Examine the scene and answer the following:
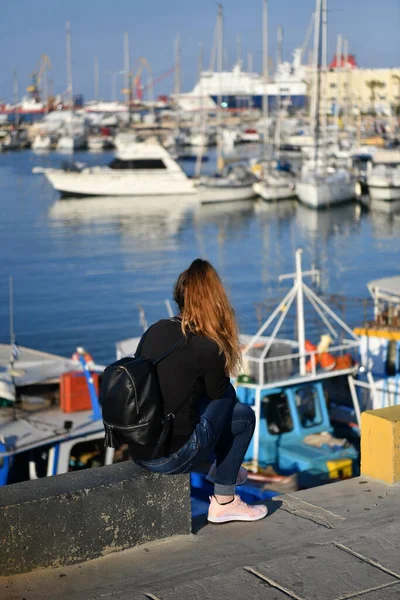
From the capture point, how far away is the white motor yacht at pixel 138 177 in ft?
188

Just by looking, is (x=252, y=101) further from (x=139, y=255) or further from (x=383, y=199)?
(x=139, y=255)

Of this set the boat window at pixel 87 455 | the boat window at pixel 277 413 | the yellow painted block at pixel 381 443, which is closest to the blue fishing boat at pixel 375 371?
the boat window at pixel 277 413

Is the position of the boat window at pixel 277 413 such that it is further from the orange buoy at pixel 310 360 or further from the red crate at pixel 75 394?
the red crate at pixel 75 394

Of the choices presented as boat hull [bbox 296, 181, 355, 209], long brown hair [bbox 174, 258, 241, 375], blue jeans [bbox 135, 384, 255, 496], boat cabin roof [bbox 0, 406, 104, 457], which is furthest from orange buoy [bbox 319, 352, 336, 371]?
boat hull [bbox 296, 181, 355, 209]

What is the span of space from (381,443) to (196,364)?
5.11 feet

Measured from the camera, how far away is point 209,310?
546cm

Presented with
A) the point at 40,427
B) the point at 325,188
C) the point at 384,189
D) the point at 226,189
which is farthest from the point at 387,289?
the point at 384,189

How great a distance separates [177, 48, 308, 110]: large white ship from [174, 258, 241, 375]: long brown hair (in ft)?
445

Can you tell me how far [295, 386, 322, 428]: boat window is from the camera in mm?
13336

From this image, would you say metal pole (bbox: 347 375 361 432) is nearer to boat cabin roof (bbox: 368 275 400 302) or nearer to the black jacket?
boat cabin roof (bbox: 368 275 400 302)

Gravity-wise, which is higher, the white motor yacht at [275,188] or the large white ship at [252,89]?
the large white ship at [252,89]

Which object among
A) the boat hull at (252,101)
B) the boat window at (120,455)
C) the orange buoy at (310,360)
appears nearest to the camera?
the boat window at (120,455)

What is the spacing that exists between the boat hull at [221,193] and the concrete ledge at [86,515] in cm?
4892

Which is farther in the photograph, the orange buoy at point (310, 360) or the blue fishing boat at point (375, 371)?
the blue fishing boat at point (375, 371)
